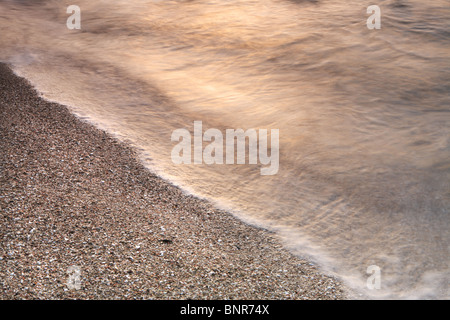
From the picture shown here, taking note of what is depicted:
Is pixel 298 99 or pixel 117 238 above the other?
pixel 298 99

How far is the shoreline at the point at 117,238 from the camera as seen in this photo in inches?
78.4

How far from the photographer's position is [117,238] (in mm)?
2260

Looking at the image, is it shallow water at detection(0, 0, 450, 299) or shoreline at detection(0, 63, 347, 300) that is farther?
shallow water at detection(0, 0, 450, 299)

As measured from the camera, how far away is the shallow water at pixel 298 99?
269cm

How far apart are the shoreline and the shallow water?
22 cm

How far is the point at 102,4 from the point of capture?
6.27m

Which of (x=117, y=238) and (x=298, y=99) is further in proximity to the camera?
(x=298, y=99)

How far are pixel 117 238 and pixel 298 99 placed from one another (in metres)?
2.57

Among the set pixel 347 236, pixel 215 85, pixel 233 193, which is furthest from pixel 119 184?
pixel 215 85

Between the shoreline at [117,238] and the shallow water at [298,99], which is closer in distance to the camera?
the shoreline at [117,238]

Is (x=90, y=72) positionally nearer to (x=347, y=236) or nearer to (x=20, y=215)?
(x=20, y=215)

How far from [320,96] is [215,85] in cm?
112

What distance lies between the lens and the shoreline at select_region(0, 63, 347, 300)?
1.99 m

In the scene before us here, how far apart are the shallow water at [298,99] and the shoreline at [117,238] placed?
0.72ft
